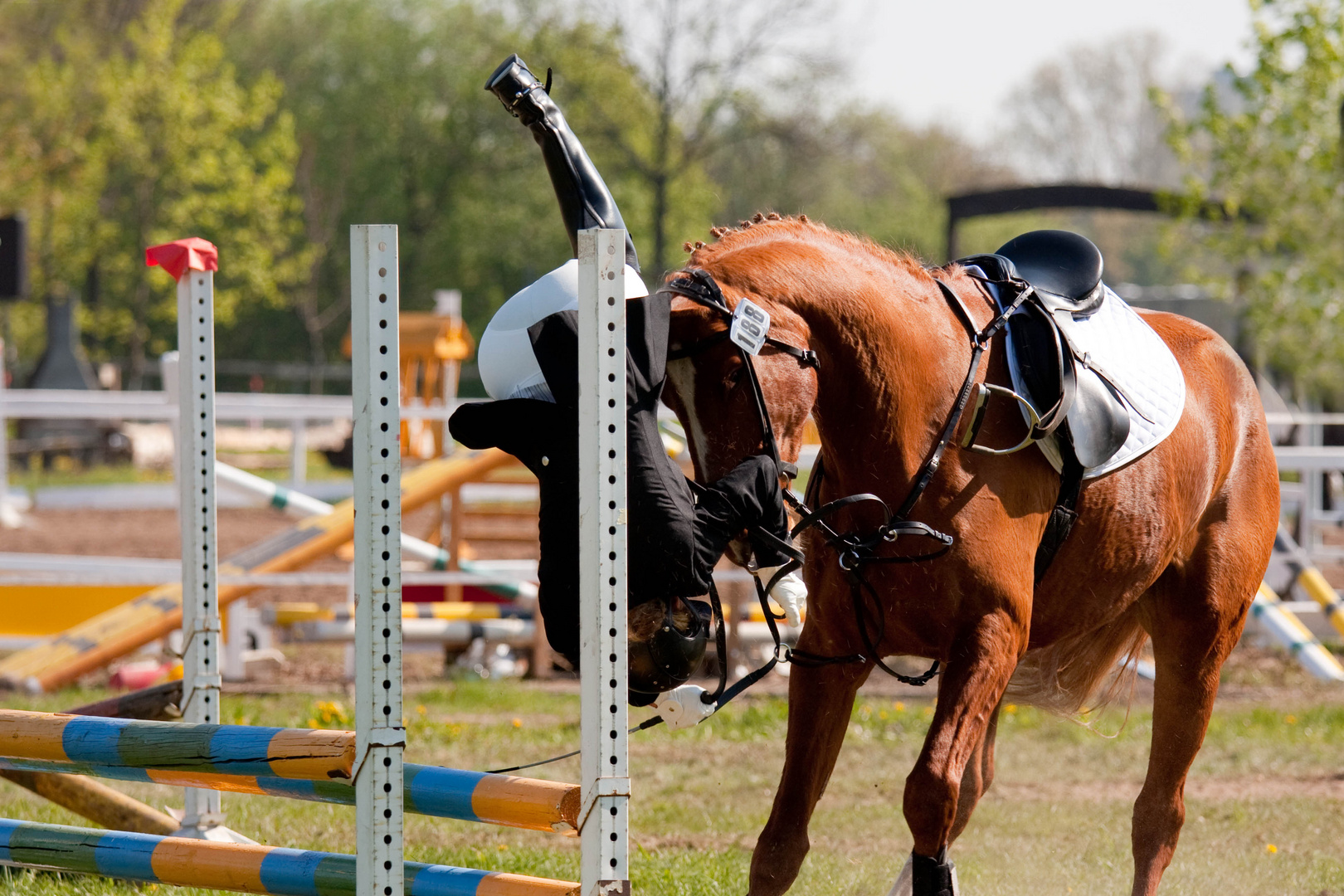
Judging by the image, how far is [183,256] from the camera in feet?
12.4

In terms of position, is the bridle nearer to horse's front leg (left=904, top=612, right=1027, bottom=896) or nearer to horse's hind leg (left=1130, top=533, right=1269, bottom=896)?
horse's front leg (left=904, top=612, right=1027, bottom=896)

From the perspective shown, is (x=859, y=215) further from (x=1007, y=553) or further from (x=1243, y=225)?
(x=1007, y=553)

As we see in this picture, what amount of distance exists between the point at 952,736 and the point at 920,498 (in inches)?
20.5

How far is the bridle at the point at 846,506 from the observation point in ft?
8.96

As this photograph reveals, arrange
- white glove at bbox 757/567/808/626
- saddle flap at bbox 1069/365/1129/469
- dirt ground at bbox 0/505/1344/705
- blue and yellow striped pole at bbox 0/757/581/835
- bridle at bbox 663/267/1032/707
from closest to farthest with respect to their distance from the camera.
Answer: blue and yellow striped pole at bbox 0/757/581/835 < bridle at bbox 663/267/1032/707 < white glove at bbox 757/567/808/626 < saddle flap at bbox 1069/365/1129/469 < dirt ground at bbox 0/505/1344/705

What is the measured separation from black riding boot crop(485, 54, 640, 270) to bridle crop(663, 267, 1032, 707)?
513 mm

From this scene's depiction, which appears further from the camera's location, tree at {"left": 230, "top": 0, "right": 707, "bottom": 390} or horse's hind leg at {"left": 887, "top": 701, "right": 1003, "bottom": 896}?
tree at {"left": 230, "top": 0, "right": 707, "bottom": 390}

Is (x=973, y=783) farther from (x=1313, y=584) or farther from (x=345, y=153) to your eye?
(x=345, y=153)

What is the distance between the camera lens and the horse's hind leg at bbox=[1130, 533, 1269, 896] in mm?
3922

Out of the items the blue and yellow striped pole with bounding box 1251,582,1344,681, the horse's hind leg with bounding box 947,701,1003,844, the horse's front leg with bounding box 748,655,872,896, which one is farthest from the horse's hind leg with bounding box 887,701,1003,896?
the blue and yellow striped pole with bounding box 1251,582,1344,681

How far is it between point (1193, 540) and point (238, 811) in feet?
11.3

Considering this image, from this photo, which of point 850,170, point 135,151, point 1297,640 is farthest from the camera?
point 850,170

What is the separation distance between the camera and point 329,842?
15.1 ft

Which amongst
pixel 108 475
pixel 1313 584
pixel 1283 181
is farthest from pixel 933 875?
pixel 108 475
